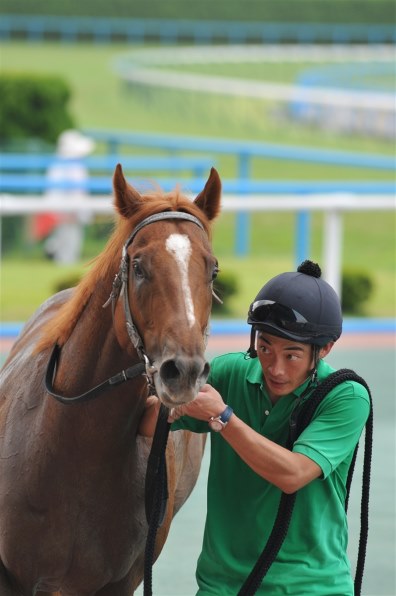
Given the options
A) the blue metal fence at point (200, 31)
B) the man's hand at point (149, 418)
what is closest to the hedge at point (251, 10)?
the blue metal fence at point (200, 31)

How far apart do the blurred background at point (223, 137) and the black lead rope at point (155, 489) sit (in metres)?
0.70

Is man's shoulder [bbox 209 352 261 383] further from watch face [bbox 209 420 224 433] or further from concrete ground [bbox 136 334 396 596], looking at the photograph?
concrete ground [bbox 136 334 396 596]

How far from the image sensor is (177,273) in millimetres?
2836

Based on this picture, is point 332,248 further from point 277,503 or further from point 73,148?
point 277,503

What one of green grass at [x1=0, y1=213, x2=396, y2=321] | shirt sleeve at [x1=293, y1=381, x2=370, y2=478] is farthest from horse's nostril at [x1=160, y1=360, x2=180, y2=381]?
green grass at [x1=0, y1=213, x2=396, y2=321]

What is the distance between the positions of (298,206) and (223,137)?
17128 mm

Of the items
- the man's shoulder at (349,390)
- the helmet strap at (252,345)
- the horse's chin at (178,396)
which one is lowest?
the man's shoulder at (349,390)

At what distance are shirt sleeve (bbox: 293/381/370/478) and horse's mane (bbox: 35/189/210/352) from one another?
1.72ft

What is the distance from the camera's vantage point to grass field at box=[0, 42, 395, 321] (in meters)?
11.2

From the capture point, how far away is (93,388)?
3.21m

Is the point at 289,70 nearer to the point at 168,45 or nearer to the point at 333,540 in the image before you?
the point at 168,45

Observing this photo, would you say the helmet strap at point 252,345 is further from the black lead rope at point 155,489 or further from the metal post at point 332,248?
the metal post at point 332,248

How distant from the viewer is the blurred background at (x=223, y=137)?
395 inches

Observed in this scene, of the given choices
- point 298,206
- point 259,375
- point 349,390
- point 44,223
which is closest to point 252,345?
point 259,375
